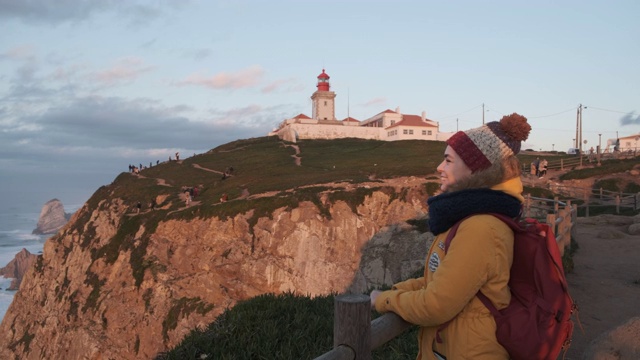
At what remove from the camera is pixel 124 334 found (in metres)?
31.8

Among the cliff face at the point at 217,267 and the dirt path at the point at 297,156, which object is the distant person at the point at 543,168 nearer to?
the cliff face at the point at 217,267

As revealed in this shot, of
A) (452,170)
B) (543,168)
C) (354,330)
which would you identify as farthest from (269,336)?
(543,168)

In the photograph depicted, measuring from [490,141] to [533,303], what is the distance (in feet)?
3.51

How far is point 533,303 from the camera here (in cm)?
261

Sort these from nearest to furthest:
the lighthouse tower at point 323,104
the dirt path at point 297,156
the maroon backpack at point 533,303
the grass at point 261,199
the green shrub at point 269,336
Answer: the maroon backpack at point 533,303, the green shrub at point 269,336, the grass at point 261,199, the dirt path at point 297,156, the lighthouse tower at point 323,104

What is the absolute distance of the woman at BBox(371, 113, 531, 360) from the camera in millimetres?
2594

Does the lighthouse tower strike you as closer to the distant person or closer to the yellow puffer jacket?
the distant person

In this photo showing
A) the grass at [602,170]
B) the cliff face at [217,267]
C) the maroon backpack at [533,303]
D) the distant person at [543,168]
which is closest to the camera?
the maroon backpack at [533,303]

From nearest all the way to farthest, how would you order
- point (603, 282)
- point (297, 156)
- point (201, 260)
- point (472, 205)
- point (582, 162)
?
point (472, 205), point (603, 282), point (201, 260), point (582, 162), point (297, 156)

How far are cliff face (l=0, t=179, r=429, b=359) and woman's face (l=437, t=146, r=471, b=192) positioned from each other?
27.4 metres

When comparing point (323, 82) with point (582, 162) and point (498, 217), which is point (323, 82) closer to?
point (582, 162)

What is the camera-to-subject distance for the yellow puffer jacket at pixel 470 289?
258 centimetres

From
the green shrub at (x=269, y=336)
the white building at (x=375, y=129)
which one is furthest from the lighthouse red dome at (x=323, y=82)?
the green shrub at (x=269, y=336)

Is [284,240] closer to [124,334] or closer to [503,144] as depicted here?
[124,334]
